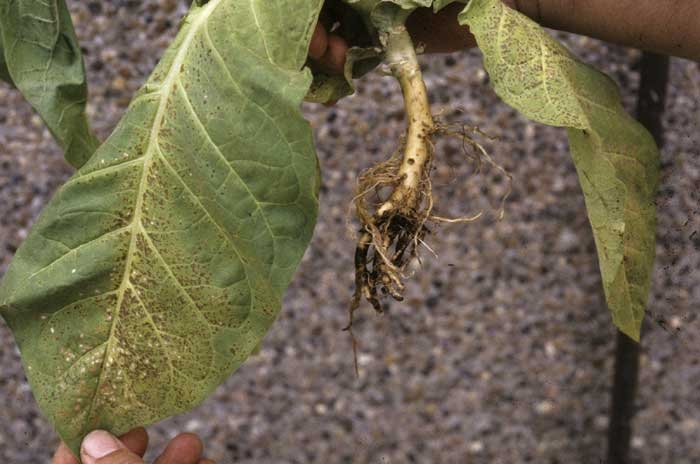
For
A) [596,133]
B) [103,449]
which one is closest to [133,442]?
[103,449]

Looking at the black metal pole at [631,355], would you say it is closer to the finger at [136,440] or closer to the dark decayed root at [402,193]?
the dark decayed root at [402,193]

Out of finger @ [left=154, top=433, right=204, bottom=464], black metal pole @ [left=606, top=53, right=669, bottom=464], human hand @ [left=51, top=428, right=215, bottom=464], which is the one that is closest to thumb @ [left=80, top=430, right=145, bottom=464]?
human hand @ [left=51, top=428, right=215, bottom=464]

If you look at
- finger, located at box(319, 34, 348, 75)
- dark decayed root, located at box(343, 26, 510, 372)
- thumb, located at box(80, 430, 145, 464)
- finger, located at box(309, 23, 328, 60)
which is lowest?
thumb, located at box(80, 430, 145, 464)

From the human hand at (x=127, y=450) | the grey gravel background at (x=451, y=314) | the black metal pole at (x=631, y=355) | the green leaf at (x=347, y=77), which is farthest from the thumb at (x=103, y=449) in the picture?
the black metal pole at (x=631, y=355)

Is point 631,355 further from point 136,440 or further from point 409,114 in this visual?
point 136,440

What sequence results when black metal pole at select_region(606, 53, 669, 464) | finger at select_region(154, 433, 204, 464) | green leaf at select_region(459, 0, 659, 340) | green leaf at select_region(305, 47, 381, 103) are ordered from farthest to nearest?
black metal pole at select_region(606, 53, 669, 464), finger at select_region(154, 433, 204, 464), green leaf at select_region(305, 47, 381, 103), green leaf at select_region(459, 0, 659, 340)

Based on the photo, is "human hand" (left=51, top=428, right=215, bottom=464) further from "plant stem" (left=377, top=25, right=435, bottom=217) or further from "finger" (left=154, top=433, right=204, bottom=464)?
"plant stem" (left=377, top=25, right=435, bottom=217)
